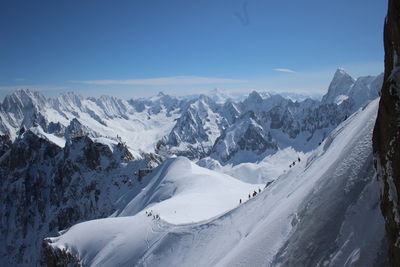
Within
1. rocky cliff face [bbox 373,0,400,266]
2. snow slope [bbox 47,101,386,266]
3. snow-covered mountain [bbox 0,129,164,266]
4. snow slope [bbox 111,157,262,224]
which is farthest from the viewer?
snow-covered mountain [bbox 0,129,164,266]

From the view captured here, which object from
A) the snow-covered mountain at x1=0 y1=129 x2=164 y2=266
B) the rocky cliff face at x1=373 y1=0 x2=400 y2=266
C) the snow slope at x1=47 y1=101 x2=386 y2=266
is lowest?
the snow-covered mountain at x1=0 y1=129 x2=164 y2=266

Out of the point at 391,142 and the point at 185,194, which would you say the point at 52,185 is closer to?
the point at 185,194

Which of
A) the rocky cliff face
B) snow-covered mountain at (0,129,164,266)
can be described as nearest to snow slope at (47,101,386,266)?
the rocky cliff face

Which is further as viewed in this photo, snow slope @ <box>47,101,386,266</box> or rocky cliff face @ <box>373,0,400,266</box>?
snow slope @ <box>47,101,386,266</box>

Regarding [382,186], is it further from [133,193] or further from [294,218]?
[133,193]

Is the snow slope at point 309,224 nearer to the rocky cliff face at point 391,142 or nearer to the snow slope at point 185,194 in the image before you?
the rocky cliff face at point 391,142

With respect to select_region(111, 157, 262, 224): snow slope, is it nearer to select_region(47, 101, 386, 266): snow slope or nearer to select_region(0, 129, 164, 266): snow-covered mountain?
select_region(47, 101, 386, 266): snow slope

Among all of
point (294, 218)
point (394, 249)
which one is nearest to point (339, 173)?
point (294, 218)
